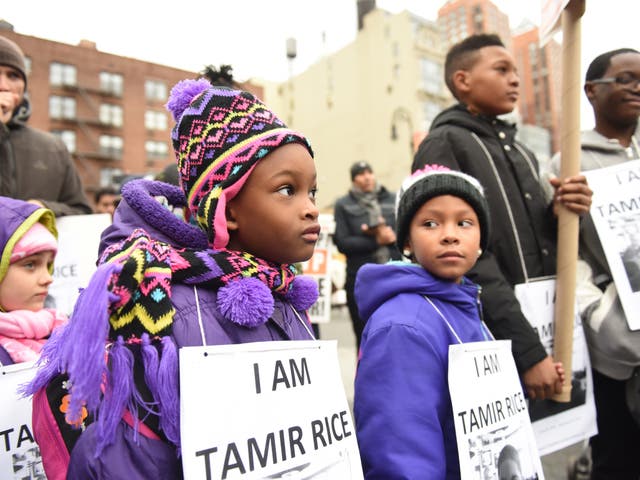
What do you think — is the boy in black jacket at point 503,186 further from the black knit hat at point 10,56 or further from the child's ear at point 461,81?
the black knit hat at point 10,56

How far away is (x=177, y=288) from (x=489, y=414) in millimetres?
1028

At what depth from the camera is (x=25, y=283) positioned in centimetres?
187

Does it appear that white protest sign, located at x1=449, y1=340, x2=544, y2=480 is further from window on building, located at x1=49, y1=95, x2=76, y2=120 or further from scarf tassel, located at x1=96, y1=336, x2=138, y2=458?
window on building, located at x1=49, y1=95, x2=76, y2=120

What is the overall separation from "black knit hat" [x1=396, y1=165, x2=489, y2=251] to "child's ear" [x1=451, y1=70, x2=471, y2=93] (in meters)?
0.74

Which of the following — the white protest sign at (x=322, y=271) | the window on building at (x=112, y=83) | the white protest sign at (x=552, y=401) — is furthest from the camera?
the window on building at (x=112, y=83)

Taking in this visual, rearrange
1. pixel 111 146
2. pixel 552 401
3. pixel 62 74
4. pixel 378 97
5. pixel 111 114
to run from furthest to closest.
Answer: pixel 111 114 < pixel 111 146 < pixel 62 74 < pixel 378 97 < pixel 552 401

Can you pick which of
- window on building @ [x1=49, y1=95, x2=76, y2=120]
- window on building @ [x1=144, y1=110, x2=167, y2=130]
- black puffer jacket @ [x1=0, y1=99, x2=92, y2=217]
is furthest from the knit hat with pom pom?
window on building @ [x1=144, y1=110, x2=167, y2=130]

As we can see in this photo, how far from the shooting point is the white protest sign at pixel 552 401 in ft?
7.05

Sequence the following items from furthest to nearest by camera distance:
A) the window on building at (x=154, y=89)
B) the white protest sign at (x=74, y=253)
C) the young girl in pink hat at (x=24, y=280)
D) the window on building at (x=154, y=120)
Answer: the window on building at (x=154, y=120) < the window on building at (x=154, y=89) < the white protest sign at (x=74, y=253) < the young girl in pink hat at (x=24, y=280)

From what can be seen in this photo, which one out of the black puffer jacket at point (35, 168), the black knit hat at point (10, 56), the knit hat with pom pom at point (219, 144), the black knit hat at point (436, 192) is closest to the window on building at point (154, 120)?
the black puffer jacket at point (35, 168)

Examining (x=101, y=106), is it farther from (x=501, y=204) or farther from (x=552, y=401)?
(x=552, y=401)

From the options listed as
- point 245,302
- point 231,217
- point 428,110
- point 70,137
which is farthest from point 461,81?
point 70,137

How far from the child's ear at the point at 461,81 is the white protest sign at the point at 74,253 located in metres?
1.96

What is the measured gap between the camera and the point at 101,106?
113ft
